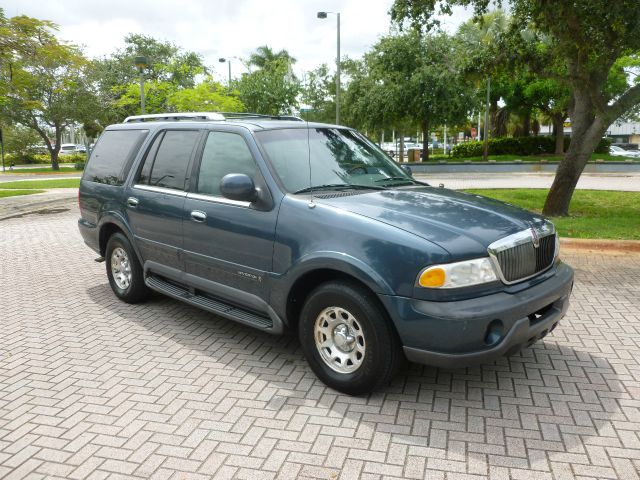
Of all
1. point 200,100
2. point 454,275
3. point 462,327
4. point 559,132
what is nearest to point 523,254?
point 454,275

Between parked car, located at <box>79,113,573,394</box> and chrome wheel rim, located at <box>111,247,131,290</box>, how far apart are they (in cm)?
36

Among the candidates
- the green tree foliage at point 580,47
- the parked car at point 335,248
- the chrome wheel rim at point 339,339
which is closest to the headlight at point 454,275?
the parked car at point 335,248

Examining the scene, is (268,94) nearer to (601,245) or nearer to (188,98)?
(188,98)

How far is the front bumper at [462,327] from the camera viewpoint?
3.25 metres

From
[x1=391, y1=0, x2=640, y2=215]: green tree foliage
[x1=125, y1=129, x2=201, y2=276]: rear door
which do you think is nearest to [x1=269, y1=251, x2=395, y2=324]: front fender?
[x1=125, y1=129, x2=201, y2=276]: rear door

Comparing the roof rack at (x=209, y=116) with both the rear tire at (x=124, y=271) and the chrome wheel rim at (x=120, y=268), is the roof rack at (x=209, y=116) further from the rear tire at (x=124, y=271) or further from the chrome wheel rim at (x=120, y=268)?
the chrome wheel rim at (x=120, y=268)

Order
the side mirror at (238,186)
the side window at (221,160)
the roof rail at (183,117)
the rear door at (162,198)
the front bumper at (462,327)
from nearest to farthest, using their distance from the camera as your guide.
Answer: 1. the front bumper at (462,327)
2. the side mirror at (238,186)
3. the side window at (221,160)
4. the rear door at (162,198)
5. the roof rail at (183,117)

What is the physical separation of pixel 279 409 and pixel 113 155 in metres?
3.76

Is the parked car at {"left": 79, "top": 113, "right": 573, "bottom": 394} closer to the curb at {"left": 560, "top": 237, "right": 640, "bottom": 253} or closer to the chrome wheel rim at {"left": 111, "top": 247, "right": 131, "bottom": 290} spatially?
the chrome wheel rim at {"left": 111, "top": 247, "right": 131, "bottom": 290}

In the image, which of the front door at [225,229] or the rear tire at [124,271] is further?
the rear tire at [124,271]

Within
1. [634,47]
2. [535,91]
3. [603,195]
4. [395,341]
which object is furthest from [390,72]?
[395,341]

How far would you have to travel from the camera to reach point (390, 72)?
32.2 m

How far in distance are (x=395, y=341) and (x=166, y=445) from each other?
1.55 meters

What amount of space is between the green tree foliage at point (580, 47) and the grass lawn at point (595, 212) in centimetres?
94
